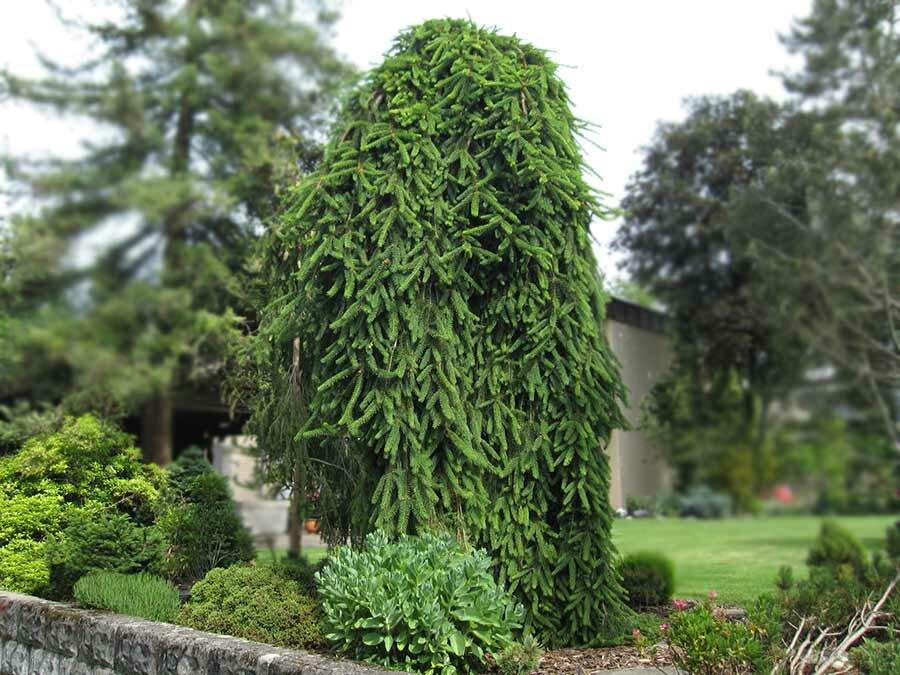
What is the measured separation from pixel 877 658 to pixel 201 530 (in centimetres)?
617

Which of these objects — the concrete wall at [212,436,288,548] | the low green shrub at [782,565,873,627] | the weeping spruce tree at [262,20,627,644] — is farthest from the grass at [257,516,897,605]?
the concrete wall at [212,436,288,548]

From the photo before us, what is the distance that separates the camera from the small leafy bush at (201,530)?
874cm

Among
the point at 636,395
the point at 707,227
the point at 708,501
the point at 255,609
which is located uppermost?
the point at 707,227

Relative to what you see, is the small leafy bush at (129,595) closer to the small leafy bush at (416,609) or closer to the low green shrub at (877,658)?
the small leafy bush at (416,609)

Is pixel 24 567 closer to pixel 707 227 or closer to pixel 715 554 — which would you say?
pixel 715 554

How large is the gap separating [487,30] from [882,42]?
945cm

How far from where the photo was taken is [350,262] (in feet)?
22.1

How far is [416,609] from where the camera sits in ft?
17.6

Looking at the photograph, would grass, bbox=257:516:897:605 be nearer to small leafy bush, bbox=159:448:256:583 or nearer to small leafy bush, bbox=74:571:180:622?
small leafy bush, bbox=159:448:256:583

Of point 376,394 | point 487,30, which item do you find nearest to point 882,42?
point 487,30

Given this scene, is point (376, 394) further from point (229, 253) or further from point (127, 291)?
point (127, 291)

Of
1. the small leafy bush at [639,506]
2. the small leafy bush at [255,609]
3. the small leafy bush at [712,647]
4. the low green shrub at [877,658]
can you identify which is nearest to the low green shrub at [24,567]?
the small leafy bush at [255,609]

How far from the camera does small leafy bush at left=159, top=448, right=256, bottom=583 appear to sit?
8742 mm

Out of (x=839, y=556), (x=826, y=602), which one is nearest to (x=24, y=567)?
(x=826, y=602)
